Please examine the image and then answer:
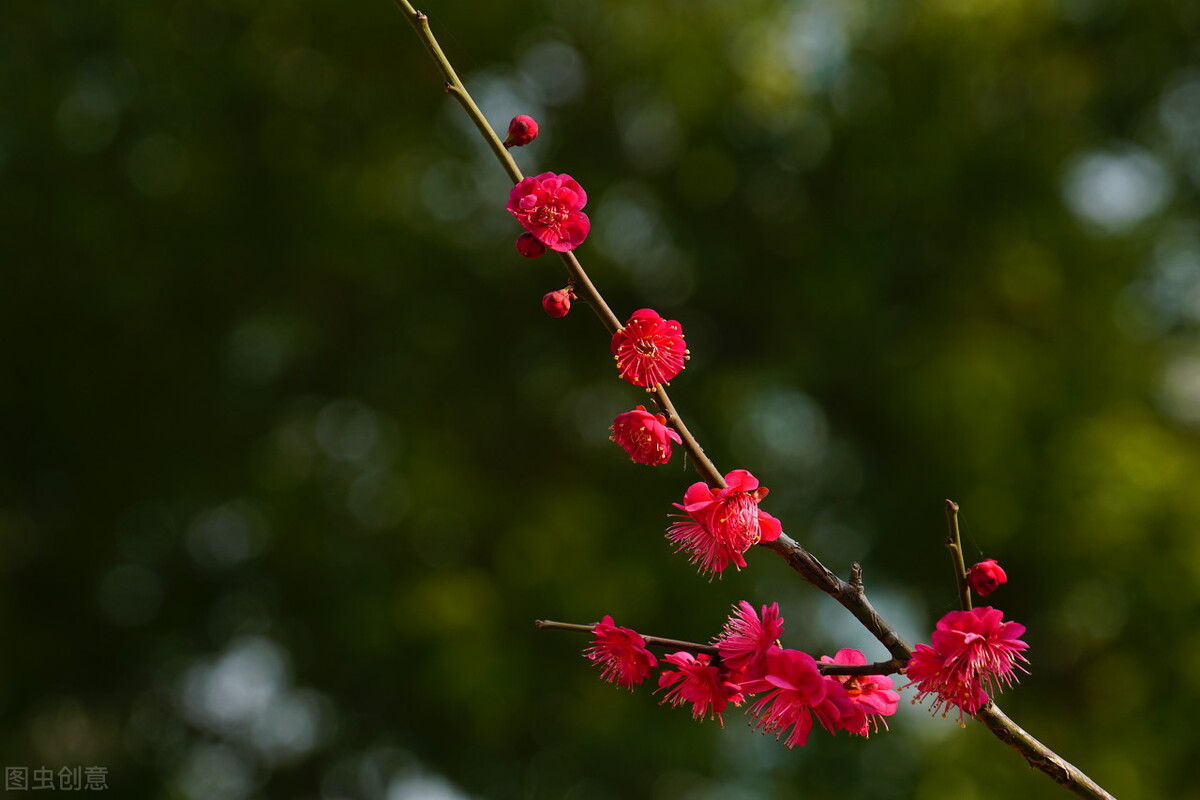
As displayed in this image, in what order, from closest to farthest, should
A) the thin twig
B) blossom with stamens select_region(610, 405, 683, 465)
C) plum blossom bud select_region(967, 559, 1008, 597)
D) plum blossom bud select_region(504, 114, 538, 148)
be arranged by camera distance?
the thin twig < plum blossom bud select_region(967, 559, 1008, 597) < blossom with stamens select_region(610, 405, 683, 465) < plum blossom bud select_region(504, 114, 538, 148)

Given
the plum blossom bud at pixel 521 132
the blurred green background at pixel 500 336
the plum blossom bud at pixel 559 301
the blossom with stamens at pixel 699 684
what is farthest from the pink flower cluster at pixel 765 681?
the blurred green background at pixel 500 336

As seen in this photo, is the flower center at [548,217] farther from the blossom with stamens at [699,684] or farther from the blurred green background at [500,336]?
the blurred green background at [500,336]

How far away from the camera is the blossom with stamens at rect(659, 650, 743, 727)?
1039 millimetres

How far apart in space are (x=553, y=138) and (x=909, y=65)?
6.13 ft

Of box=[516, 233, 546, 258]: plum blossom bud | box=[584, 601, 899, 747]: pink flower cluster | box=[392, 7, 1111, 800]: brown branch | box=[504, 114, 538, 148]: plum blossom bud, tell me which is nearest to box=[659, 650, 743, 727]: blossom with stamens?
box=[584, 601, 899, 747]: pink flower cluster

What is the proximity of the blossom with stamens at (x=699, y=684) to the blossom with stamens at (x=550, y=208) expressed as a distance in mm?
392

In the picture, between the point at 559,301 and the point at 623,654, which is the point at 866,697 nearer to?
the point at 623,654

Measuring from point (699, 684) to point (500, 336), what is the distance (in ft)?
16.2

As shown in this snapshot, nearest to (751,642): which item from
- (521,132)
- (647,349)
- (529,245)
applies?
(647,349)

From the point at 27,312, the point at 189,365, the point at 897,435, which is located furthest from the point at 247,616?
the point at 897,435

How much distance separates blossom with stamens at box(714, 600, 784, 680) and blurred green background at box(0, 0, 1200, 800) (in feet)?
13.2

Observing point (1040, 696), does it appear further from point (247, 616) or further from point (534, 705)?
point (247, 616)

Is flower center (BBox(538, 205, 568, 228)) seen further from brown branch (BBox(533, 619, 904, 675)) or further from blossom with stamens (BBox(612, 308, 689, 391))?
brown branch (BBox(533, 619, 904, 675))

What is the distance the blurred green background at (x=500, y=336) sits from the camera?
207 inches
